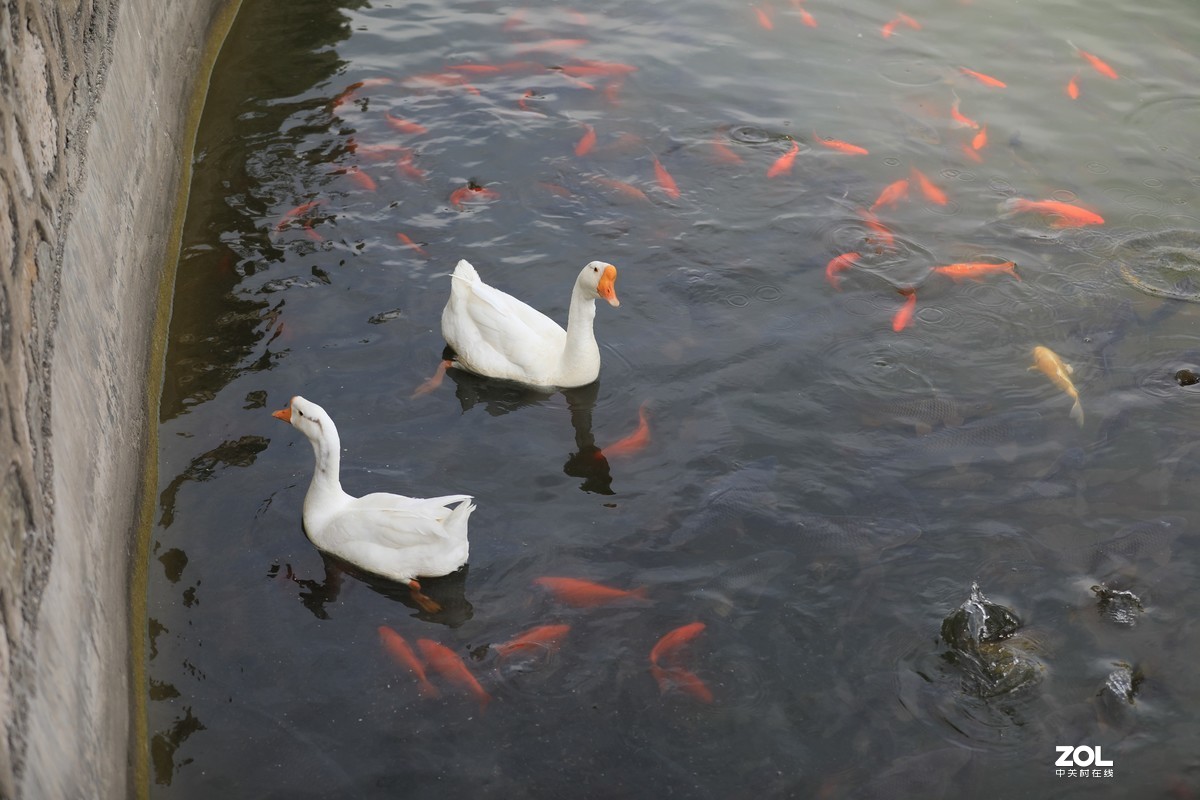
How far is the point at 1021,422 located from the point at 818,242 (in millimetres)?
2160

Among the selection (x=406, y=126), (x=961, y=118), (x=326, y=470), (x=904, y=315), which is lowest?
(x=326, y=470)

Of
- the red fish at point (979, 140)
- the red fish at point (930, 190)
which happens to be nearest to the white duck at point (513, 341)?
the red fish at point (930, 190)

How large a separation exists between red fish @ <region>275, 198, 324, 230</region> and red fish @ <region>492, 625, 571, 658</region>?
418 cm

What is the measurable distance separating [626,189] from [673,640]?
171 inches

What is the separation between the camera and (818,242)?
8.11m

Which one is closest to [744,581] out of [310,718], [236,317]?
[310,718]

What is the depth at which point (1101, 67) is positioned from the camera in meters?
10.3

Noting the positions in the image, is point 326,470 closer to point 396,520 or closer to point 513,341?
point 396,520

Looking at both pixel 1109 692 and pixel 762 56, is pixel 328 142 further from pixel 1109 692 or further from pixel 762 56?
pixel 1109 692

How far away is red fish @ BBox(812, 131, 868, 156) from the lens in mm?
9039

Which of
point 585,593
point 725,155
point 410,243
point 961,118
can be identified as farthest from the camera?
point 961,118

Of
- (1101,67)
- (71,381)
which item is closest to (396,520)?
(71,381)

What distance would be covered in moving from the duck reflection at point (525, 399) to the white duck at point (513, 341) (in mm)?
64

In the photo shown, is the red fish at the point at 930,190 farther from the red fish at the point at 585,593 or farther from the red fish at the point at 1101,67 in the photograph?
the red fish at the point at 585,593
